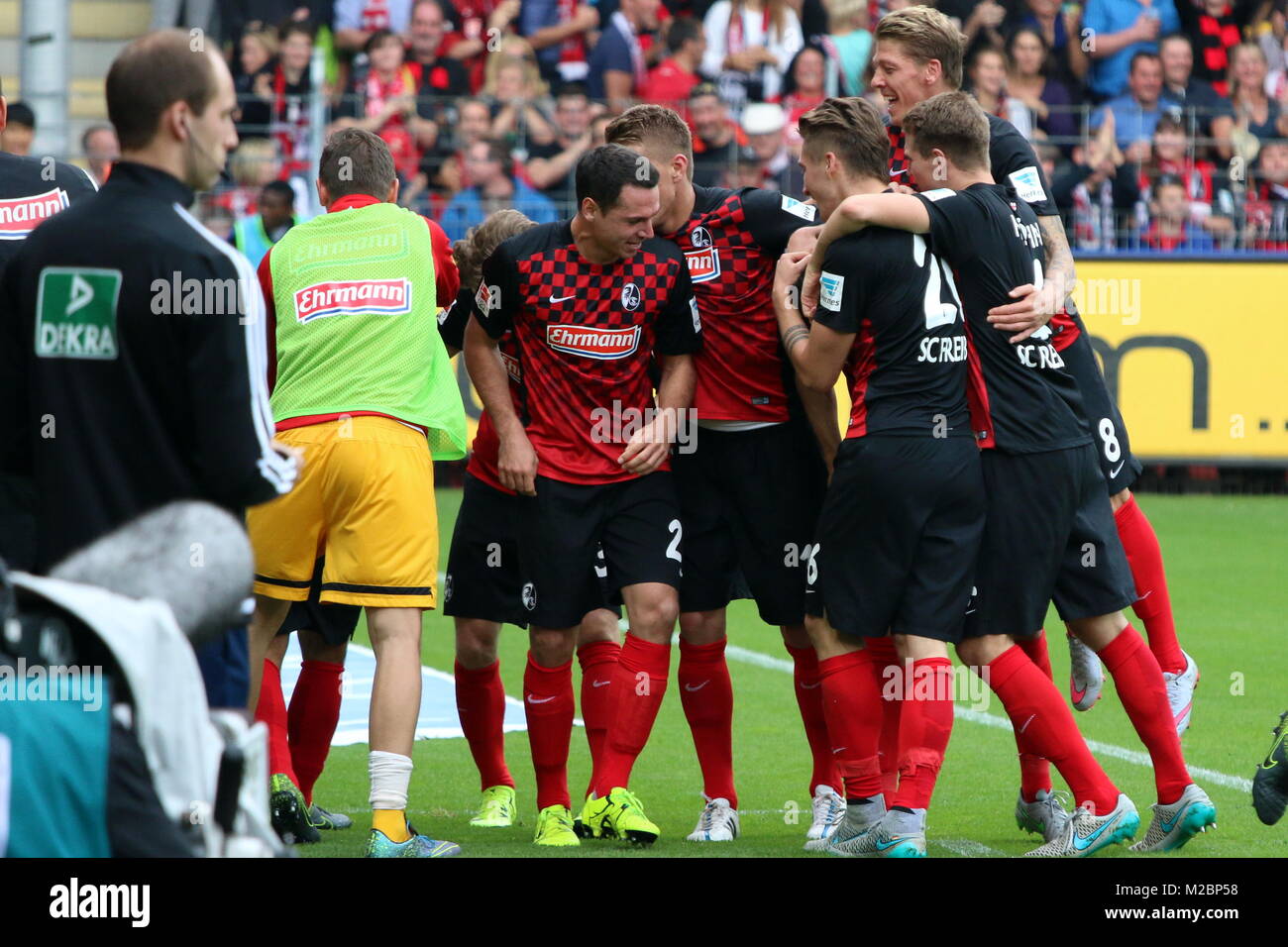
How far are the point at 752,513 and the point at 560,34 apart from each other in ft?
38.8

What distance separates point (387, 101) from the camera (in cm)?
1491

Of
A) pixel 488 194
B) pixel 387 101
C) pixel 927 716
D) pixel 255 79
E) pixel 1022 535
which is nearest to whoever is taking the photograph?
pixel 927 716

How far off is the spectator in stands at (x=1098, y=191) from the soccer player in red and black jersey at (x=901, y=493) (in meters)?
10.1

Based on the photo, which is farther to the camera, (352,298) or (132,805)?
(352,298)

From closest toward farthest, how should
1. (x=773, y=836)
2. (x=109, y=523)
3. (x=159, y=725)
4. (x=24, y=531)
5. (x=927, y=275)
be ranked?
1. (x=159, y=725)
2. (x=109, y=523)
3. (x=24, y=531)
4. (x=927, y=275)
5. (x=773, y=836)

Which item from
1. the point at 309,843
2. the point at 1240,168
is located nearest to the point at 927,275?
the point at 309,843

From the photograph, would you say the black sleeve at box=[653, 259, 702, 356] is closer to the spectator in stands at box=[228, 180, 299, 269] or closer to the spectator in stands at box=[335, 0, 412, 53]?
the spectator in stands at box=[228, 180, 299, 269]

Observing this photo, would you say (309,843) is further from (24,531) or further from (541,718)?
(24,531)

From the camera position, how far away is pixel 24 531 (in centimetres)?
463

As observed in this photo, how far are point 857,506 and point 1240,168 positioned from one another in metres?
11.1

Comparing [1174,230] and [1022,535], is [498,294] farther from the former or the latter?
[1174,230]

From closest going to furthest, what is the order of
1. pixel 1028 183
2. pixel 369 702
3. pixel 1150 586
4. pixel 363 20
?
pixel 1028 183
pixel 1150 586
pixel 369 702
pixel 363 20

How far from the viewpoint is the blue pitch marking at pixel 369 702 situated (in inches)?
285

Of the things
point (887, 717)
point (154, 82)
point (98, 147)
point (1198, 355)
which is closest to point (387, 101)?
point (98, 147)
